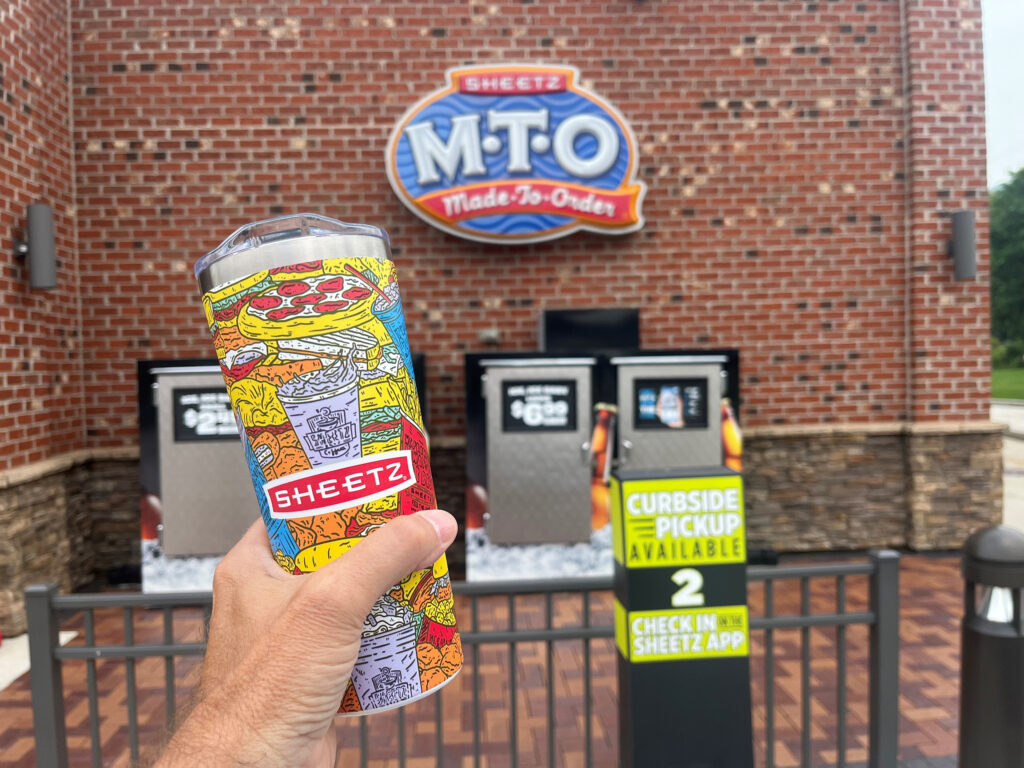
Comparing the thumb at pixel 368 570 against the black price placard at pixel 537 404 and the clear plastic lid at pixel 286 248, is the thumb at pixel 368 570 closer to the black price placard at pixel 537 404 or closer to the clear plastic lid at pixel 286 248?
the clear plastic lid at pixel 286 248

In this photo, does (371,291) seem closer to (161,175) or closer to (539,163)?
(539,163)

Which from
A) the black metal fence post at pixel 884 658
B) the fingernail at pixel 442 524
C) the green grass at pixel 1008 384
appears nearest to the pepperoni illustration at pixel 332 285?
the fingernail at pixel 442 524

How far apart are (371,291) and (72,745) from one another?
3.63m

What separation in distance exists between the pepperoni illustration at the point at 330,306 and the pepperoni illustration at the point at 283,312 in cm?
3

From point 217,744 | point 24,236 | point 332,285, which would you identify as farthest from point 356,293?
point 24,236

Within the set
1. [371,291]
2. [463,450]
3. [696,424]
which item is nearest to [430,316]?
[463,450]

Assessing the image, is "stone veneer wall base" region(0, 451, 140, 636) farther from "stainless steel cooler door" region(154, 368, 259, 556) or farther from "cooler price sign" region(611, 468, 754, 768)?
"cooler price sign" region(611, 468, 754, 768)

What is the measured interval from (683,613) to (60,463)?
535cm

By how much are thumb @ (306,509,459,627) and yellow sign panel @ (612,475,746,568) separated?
1.44 m

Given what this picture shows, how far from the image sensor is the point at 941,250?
6.67 m

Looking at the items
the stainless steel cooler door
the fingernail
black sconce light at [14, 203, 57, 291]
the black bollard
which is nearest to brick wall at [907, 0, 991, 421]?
the black bollard

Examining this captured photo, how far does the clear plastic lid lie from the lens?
3.41 feet

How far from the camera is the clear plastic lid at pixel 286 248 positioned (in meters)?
1.04

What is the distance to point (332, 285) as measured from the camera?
A: 1.04 m
